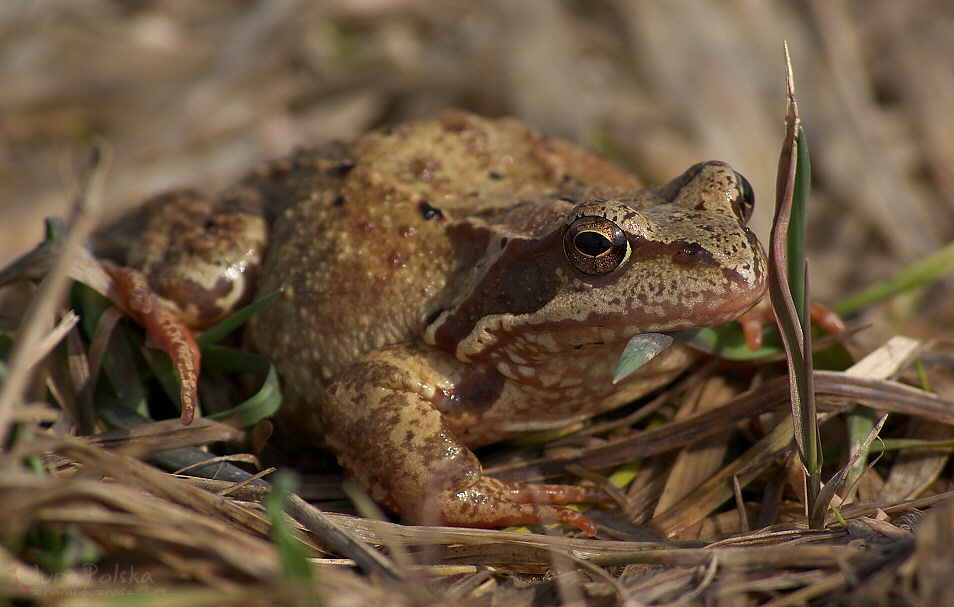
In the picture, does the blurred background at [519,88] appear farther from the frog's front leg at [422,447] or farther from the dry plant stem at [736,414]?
the frog's front leg at [422,447]

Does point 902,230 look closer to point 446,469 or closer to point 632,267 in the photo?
point 632,267

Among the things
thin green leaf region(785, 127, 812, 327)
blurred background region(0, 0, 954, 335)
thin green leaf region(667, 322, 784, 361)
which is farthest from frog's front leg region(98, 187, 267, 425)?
thin green leaf region(785, 127, 812, 327)

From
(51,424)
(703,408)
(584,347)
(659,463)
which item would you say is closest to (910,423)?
(703,408)

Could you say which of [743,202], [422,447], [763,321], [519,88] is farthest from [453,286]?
[519,88]

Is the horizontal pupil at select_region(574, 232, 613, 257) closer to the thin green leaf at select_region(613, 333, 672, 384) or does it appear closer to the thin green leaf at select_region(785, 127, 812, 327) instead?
the thin green leaf at select_region(613, 333, 672, 384)

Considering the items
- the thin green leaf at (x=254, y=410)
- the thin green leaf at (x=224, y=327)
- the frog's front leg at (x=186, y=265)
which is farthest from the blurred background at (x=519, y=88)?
the thin green leaf at (x=254, y=410)

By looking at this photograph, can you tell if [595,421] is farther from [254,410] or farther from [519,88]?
[519,88]
